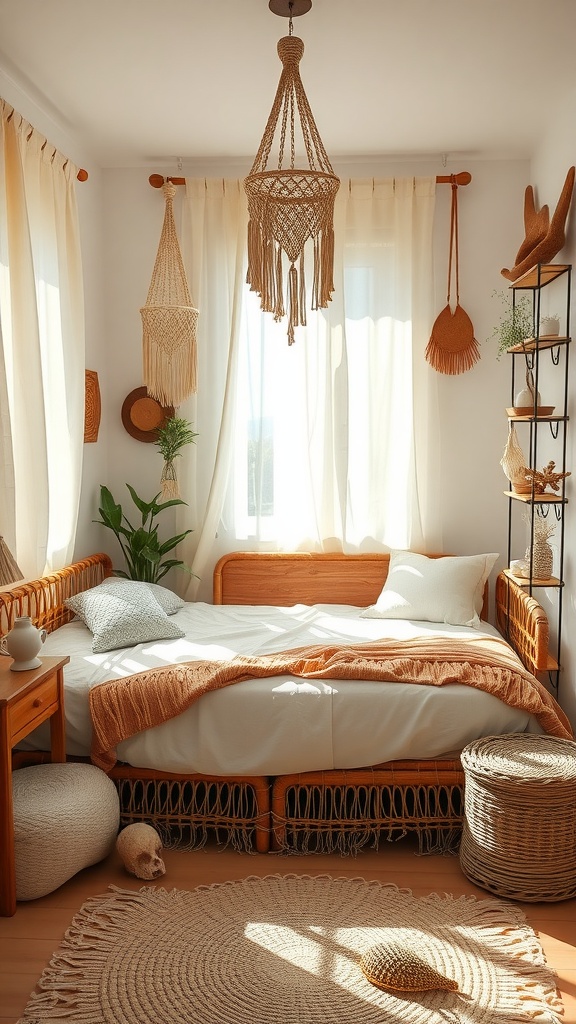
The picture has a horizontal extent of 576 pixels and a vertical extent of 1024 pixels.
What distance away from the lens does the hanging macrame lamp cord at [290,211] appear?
7.91 ft

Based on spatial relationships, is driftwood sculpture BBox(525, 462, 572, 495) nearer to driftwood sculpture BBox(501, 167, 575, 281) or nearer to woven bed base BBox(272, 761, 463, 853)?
driftwood sculpture BBox(501, 167, 575, 281)

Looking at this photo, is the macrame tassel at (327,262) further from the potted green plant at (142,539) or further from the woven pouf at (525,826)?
the potted green plant at (142,539)

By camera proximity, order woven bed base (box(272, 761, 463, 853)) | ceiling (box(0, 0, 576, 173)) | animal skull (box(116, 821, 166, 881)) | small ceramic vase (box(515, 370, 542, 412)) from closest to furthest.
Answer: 1. animal skull (box(116, 821, 166, 881))
2. ceiling (box(0, 0, 576, 173))
3. woven bed base (box(272, 761, 463, 853))
4. small ceramic vase (box(515, 370, 542, 412))

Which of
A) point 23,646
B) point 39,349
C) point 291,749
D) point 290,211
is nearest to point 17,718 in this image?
point 23,646

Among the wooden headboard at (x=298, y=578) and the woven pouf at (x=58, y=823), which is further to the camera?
the wooden headboard at (x=298, y=578)

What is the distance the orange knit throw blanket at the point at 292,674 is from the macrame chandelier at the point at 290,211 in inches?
45.3

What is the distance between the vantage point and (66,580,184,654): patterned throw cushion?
331 cm

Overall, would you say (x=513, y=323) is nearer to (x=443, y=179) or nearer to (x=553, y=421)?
(x=553, y=421)

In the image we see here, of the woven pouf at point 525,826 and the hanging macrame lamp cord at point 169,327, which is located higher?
the hanging macrame lamp cord at point 169,327

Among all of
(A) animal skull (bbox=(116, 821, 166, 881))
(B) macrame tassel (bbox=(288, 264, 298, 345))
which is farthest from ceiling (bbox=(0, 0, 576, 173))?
(A) animal skull (bbox=(116, 821, 166, 881))

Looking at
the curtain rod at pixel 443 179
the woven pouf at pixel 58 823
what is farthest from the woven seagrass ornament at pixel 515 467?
the woven pouf at pixel 58 823

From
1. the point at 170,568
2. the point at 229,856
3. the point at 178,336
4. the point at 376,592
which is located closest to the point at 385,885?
the point at 229,856

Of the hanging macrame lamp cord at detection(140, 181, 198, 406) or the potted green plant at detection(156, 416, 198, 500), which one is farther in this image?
the potted green plant at detection(156, 416, 198, 500)

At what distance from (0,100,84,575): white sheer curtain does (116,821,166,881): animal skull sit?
3.42 feet
